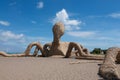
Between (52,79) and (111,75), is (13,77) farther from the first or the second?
(111,75)

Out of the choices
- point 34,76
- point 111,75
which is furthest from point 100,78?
point 34,76

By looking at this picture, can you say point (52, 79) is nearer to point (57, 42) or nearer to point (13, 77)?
point (13, 77)

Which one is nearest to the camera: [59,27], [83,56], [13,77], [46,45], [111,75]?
[111,75]

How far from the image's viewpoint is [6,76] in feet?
30.5

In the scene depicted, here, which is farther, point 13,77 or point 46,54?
point 46,54

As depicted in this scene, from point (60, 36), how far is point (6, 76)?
580 inches

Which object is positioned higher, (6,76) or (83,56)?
(83,56)

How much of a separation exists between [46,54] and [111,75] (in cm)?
1658

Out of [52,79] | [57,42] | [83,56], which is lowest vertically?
[52,79]

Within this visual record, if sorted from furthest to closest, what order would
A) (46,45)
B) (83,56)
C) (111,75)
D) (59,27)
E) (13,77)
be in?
(46,45) → (59,27) → (83,56) → (13,77) → (111,75)

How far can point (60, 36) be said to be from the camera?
23.8m

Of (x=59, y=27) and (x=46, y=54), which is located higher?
(x=59, y=27)

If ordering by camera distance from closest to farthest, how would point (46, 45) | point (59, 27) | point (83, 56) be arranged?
point (83, 56) → point (59, 27) → point (46, 45)

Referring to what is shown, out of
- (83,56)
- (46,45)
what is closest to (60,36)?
(46,45)
